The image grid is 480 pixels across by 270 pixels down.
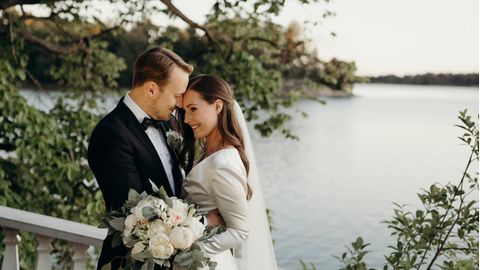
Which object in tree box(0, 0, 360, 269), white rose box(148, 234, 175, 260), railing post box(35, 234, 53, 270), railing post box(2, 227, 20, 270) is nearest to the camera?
white rose box(148, 234, 175, 260)

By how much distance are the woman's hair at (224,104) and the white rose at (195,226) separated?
0.31 m

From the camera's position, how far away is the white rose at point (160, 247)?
182cm

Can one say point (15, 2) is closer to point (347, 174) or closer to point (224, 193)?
point (224, 193)

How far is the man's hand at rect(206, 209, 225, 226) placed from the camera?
2021 mm

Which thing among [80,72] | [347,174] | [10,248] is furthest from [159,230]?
[347,174]

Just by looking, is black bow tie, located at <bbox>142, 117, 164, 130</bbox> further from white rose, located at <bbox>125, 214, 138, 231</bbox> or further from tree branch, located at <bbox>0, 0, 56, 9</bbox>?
tree branch, located at <bbox>0, 0, 56, 9</bbox>

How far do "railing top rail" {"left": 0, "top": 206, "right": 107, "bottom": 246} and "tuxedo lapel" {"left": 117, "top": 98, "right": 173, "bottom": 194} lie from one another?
609 mm

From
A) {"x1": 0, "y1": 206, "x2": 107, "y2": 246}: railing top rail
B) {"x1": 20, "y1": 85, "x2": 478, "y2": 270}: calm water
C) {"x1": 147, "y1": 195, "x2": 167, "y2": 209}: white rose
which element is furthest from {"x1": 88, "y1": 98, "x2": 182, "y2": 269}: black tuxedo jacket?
{"x1": 20, "y1": 85, "x2": 478, "y2": 270}: calm water

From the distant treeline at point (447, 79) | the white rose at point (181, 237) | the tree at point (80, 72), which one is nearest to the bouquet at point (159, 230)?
the white rose at point (181, 237)

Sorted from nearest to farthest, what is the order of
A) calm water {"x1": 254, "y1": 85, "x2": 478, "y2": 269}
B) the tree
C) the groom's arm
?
1. the groom's arm
2. the tree
3. calm water {"x1": 254, "y1": 85, "x2": 478, "y2": 269}

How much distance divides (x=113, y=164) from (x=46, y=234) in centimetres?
99

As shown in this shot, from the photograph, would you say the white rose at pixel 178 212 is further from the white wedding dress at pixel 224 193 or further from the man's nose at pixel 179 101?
the man's nose at pixel 179 101

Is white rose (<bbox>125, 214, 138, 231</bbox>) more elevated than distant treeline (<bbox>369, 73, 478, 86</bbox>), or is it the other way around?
white rose (<bbox>125, 214, 138, 231</bbox>)

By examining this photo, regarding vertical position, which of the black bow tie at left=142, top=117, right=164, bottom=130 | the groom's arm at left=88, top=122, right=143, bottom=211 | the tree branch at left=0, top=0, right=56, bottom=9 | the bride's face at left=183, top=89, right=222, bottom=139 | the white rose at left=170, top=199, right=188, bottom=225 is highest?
the tree branch at left=0, top=0, right=56, bottom=9
